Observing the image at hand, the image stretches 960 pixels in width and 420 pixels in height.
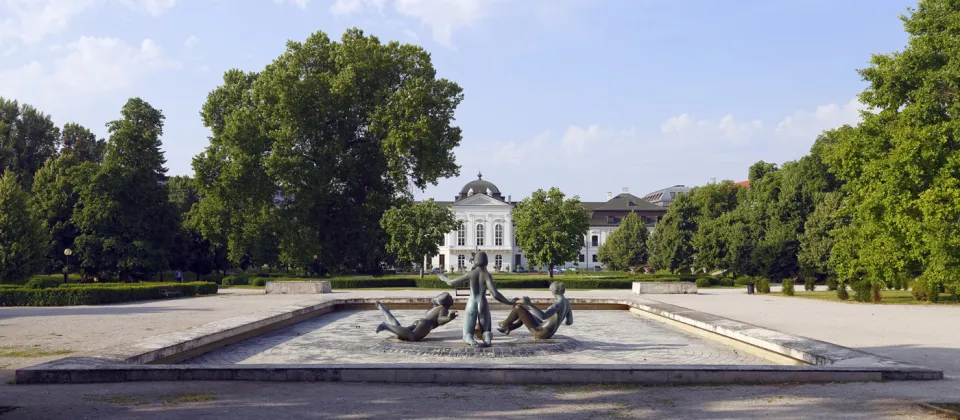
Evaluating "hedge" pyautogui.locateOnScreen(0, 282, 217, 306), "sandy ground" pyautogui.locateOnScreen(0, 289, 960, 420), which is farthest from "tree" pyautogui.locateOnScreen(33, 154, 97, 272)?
"sandy ground" pyautogui.locateOnScreen(0, 289, 960, 420)

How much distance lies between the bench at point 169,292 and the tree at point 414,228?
13.6 meters

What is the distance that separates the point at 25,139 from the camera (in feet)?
178

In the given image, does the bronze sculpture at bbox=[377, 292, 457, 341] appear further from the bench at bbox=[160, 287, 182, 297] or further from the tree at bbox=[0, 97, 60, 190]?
the tree at bbox=[0, 97, 60, 190]

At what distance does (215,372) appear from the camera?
9.12 meters

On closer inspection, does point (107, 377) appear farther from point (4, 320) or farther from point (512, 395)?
point (4, 320)

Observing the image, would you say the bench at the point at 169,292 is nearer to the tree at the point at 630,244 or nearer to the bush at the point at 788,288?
the bush at the point at 788,288

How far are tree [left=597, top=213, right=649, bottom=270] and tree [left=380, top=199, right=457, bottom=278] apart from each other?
37.9m

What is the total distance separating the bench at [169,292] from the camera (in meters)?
29.7

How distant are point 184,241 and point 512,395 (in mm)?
48971

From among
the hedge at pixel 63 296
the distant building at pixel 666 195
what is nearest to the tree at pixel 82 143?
the hedge at pixel 63 296

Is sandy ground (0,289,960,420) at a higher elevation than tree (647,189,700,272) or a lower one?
lower

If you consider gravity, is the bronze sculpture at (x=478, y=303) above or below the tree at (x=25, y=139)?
below

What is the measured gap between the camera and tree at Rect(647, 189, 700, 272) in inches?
2680

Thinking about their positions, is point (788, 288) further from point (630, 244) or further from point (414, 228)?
point (630, 244)
